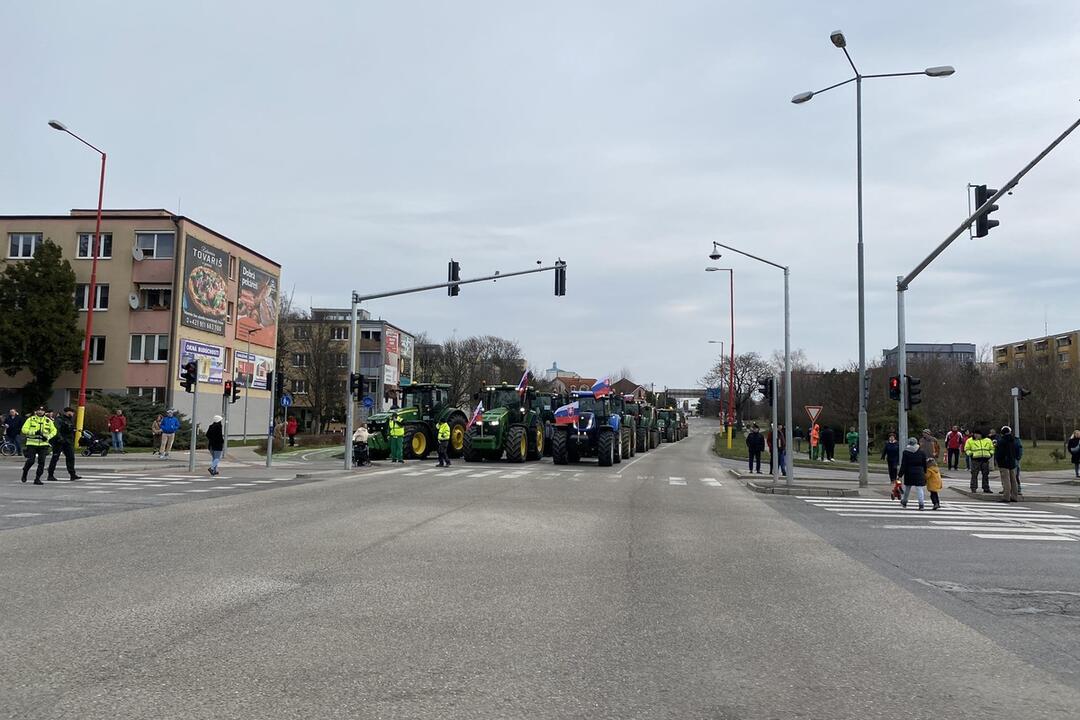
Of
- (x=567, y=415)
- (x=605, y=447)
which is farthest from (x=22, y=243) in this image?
(x=605, y=447)

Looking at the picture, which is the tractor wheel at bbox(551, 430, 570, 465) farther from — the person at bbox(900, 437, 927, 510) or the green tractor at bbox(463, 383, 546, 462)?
the person at bbox(900, 437, 927, 510)

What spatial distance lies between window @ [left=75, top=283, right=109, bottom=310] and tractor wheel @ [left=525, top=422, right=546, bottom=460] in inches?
988

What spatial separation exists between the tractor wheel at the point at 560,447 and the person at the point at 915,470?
14795 mm

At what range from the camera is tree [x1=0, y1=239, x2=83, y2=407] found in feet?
133

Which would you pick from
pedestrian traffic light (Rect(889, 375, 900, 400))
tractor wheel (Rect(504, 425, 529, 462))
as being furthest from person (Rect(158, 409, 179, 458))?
pedestrian traffic light (Rect(889, 375, 900, 400))

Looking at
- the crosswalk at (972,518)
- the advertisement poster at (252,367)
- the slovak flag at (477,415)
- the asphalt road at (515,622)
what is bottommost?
the crosswalk at (972,518)

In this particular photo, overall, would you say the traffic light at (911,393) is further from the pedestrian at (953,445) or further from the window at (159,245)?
the window at (159,245)

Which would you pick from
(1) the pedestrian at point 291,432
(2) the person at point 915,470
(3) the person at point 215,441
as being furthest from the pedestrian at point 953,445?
(1) the pedestrian at point 291,432

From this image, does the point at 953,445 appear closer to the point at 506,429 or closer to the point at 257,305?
the point at 506,429

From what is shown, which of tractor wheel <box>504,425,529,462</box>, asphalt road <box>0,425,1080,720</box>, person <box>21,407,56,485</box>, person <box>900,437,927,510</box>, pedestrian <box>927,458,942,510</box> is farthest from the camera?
tractor wheel <box>504,425,529,462</box>

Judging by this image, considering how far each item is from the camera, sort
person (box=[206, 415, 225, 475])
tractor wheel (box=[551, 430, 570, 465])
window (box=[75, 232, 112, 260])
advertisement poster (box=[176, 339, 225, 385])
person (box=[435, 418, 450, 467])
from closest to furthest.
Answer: person (box=[206, 415, 225, 475]) → person (box=[435, 418, 450, 467]) → tractor wheel (box=[551, 430, 570, 465]) → advertisement poster (box=[176, 339, 225, 385]) → window (box=[75, 232, 112, 260])

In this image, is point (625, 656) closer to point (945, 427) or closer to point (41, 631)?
point (41, 631)

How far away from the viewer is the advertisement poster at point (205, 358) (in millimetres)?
44719

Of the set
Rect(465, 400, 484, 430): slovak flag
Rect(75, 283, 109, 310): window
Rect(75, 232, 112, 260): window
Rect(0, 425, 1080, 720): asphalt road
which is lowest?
Rect(0, 425, 1080, 720): asphalt road
